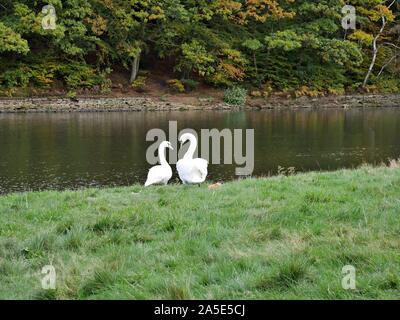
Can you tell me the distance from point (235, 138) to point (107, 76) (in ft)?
74.1

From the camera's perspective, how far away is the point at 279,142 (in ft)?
90.1

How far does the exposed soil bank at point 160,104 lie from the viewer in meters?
43.1

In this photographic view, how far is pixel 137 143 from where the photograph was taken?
26.9 metres

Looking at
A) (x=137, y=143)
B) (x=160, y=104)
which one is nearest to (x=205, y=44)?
(x=160, y=104)

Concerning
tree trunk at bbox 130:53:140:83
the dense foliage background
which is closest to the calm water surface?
the dense foliage background

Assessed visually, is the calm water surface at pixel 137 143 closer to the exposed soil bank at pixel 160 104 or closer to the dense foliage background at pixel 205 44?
the exposed soil bank at pixel 160 104

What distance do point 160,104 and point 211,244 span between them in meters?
39.6

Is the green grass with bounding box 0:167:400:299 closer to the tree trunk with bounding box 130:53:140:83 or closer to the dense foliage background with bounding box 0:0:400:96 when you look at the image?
the dense foliage background with bounding box 0:0:400:96

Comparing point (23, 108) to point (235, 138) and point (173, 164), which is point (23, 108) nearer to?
point (235, 138)

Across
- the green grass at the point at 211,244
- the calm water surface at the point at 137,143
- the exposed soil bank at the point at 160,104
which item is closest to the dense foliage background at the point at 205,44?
the exposed soil bank at the point at 160,104

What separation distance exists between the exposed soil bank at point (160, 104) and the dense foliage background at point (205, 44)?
1.35m

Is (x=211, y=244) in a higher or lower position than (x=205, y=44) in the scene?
lower

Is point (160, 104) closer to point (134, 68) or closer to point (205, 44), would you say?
point (134, 68)
